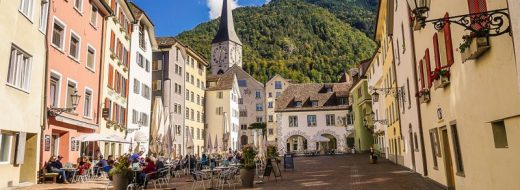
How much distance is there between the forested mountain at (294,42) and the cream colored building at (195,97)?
66330 millimetres

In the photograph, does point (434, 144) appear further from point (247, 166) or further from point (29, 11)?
point (29, 11)

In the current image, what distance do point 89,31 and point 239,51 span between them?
350ft

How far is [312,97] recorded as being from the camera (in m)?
62.6

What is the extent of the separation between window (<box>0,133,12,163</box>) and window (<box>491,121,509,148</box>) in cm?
1594

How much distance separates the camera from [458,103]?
36.6 feet

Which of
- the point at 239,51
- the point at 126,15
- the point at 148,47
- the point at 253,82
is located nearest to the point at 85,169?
the point at 126,15

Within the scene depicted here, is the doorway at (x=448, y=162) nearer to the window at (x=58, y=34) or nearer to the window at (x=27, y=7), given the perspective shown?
the window at (x=27, y=7)

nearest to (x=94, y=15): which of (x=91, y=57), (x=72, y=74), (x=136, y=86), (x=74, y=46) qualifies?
(x=91, y=57)

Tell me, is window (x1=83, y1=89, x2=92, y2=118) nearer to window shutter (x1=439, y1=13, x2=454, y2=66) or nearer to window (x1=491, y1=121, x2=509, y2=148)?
window shutter (x1=439, y1=13, x2=454, y2=66)

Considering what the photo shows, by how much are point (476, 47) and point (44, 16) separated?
17927 millimetres

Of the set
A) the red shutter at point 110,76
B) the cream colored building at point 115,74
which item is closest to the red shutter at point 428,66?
the cream colored building at point 115,74

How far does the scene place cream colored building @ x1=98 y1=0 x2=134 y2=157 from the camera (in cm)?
2694

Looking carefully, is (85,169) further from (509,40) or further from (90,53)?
(509,40)

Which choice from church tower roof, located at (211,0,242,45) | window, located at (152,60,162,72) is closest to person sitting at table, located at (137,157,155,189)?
window, located at (152,60,162,72)
